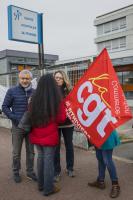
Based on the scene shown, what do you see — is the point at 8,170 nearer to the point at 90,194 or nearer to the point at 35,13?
the point at 90,194

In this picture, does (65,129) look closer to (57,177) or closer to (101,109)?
(57,177)

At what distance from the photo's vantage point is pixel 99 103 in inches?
172

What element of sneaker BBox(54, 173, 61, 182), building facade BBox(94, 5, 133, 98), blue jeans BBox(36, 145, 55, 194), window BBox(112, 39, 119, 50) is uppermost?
building facade BBox(94, 5, 133, 98)

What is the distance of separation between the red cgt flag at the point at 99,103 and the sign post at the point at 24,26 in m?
6.02

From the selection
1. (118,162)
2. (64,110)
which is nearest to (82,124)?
(64,110)

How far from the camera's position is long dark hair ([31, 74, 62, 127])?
4.32 m

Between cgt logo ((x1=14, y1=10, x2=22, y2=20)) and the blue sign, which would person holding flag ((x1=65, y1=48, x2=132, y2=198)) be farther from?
cgt logo ((x1=14, y1=10, x2=22, y2=20))

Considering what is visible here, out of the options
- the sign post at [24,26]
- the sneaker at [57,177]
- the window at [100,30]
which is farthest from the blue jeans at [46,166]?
the window at [100,30]

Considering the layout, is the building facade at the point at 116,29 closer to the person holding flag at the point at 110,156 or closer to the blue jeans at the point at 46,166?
the person holding flag at the point at 110,156

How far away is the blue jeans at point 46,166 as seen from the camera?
4.40 m

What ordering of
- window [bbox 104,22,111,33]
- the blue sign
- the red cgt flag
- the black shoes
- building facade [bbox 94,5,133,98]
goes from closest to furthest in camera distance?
1. the red cgt flag
2. the black shoes
3. the blue sign
4. building facade [bbox 94,5,133,98]
5. window [bbox 104,22,111,33]

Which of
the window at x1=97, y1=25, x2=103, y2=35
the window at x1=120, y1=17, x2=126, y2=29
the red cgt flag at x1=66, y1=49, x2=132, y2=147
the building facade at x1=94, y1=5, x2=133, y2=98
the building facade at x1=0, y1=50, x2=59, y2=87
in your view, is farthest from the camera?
the window at x1=97, y1=25, x2=103, y2=35

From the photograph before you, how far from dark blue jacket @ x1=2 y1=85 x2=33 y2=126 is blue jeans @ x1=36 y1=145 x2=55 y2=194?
0.72m

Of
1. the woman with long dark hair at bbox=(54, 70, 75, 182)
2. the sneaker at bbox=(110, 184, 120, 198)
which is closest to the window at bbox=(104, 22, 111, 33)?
the woman with long dark hair at bbox=(54, 70, 75, 182)
